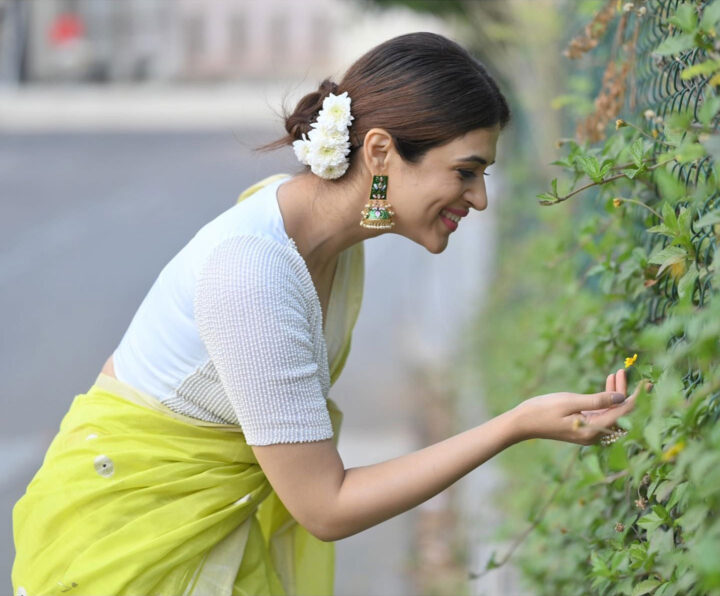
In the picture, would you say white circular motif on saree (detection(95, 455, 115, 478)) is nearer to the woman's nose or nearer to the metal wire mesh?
the woman's nose

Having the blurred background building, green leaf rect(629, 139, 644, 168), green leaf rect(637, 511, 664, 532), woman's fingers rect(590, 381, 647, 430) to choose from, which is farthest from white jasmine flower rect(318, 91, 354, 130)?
the blurred background building

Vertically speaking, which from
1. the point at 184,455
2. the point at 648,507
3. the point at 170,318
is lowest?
the point at 648,507

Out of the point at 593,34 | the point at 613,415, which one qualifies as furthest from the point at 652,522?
the point at 593,34

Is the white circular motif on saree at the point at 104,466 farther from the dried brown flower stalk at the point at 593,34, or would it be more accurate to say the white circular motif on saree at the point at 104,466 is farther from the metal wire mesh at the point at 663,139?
the dried brown flower stalk at the point at 593,34

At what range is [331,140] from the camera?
218cm

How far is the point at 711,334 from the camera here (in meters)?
1.23

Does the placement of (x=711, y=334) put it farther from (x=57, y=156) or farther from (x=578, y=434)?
(x=57, y=156)

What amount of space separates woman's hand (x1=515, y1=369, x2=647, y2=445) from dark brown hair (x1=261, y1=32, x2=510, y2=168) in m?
0.56

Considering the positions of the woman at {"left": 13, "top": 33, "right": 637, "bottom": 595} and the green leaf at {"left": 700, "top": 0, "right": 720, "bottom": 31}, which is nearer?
the green leaf at {"left": 700, "top": 0, "right": 720, "bottom": 31}

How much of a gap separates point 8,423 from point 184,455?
438cm

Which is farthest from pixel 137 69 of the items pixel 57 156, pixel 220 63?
pixel 57 156

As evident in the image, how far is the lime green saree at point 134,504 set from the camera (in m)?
2.10

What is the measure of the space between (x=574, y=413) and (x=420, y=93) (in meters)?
0.68

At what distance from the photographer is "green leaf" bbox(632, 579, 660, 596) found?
179cm
